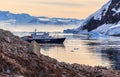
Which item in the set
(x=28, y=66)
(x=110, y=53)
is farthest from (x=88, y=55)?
(x=28, y=66)

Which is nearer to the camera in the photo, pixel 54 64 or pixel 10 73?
pixel 10 73

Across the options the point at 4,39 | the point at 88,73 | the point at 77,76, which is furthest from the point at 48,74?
the point at 4,39

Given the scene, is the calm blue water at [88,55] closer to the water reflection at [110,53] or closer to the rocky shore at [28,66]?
the water reflection at [110,53]

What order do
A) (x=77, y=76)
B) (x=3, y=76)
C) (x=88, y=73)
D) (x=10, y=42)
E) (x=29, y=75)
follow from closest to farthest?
(x=3, y=76), (x=29, y=75), (x=77, y=76), (x=88, y=73), (x=10, y=42)

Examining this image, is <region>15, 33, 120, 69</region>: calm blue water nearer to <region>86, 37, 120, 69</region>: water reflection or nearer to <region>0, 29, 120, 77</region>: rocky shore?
<region>86, 37, 120, 69</region>: water reflection

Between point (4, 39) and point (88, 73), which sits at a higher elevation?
point (4, 39)

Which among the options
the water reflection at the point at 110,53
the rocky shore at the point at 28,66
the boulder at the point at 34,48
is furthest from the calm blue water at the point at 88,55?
the boulder at the point at 34,48

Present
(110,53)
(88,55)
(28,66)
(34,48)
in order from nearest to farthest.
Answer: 1. (28,66)
2. (34,48)
3. (88,55)
4. (110,53)

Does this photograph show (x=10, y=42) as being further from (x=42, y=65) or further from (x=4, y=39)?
(x=42, y=65)

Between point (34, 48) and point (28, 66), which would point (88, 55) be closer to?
point (34, 48)

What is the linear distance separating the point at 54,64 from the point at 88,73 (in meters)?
1.73

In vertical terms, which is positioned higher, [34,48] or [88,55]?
[34,48]

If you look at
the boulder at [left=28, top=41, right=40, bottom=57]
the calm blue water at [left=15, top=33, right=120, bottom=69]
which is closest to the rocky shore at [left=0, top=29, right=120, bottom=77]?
the boulder at [left=28, top=41, right=40, bottom=57]

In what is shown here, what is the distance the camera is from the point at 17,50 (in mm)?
21219
